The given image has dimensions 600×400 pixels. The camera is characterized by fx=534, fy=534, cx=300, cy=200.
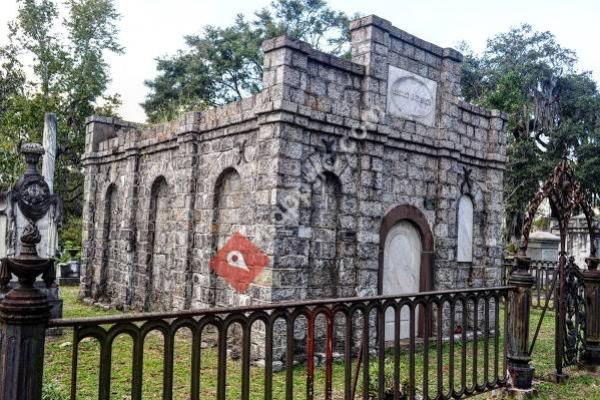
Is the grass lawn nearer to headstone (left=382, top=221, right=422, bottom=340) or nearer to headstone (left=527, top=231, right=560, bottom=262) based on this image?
headstone (left=382, top=221, right=422, bottom=340)

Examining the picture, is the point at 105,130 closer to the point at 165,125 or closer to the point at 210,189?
the point at 165,125

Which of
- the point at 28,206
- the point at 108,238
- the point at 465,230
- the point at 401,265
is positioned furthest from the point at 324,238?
the point at 108,238

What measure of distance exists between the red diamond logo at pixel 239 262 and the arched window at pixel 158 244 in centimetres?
205

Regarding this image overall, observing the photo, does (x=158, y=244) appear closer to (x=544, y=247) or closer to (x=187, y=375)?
(x=187, y=375)

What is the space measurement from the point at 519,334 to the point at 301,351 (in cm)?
298

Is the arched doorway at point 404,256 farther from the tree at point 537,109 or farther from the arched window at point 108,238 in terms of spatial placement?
the tree at point 537,109

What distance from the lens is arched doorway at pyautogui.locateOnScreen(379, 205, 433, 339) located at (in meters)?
8.43

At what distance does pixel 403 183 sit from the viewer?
8.73m

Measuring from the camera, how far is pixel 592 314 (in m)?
6.55

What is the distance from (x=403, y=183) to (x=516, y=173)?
58.3 ft

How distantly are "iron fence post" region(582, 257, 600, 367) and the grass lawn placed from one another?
0.91 feet

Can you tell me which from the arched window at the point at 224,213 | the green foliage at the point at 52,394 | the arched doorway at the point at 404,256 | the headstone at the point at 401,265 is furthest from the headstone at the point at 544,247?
the green foliage at the point at 52,394

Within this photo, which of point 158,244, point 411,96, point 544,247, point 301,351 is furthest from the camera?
point 544,247

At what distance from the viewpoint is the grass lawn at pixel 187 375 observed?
570 cm
